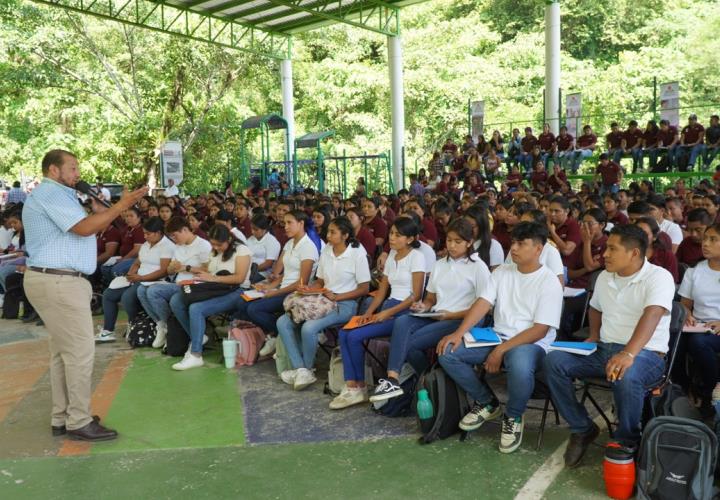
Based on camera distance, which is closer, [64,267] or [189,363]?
[64,267]

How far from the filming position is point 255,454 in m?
3.93

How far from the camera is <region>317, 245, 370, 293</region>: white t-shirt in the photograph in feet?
17.3

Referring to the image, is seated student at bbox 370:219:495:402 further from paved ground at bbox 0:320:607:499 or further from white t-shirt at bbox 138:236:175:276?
white t-shirt at bbox 138:236:175:276

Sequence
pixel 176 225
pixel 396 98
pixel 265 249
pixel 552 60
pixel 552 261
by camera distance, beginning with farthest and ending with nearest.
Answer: pixel 396 98 → pixel 552 60 → pixel 265 249 → pixel 176 225 → pixel 552 261

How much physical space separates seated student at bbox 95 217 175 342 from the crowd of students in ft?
0.04

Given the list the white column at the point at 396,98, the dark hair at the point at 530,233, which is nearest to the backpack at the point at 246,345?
the dark hair at the point at 530,233

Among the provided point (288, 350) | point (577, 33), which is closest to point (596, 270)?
point (288, 350)

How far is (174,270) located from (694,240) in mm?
4320

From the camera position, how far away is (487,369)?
3.89 metres

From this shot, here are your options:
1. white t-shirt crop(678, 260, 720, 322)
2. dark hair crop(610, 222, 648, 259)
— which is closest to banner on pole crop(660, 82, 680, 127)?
white t-shirt crop(678, 260, 720, 322)

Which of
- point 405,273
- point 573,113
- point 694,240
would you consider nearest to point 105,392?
point 405,273

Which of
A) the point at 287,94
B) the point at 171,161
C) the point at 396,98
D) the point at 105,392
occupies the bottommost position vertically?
the point at 105,392

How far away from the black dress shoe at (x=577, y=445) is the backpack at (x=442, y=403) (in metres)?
0.61

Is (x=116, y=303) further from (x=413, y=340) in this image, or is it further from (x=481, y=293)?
(x=481, y=293)
